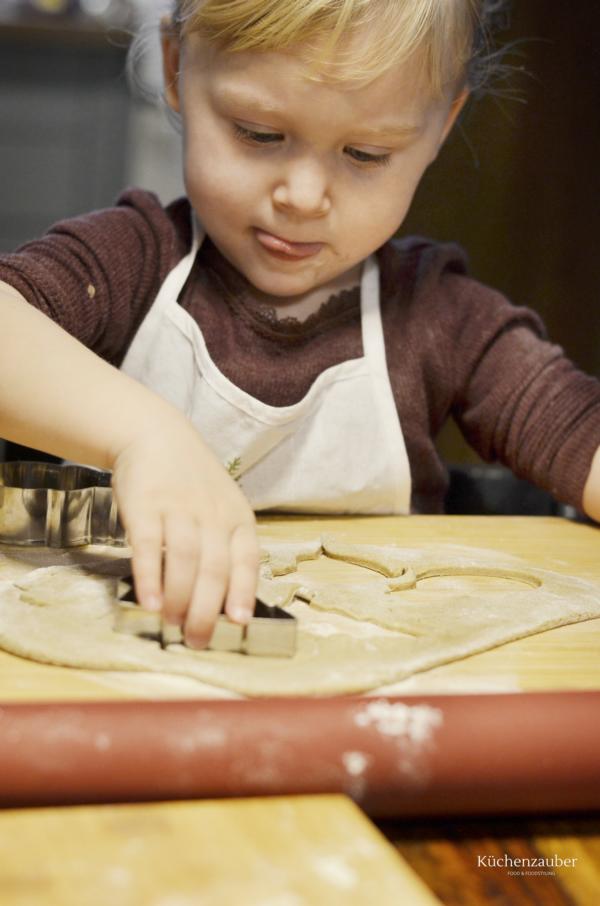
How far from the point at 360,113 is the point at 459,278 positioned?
1.34 feet

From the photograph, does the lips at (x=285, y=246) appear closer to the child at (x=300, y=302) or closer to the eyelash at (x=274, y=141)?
the child at (x=300, y=302)

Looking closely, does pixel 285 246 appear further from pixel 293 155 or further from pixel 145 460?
pixel 145 460

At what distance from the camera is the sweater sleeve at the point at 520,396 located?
3.75ft

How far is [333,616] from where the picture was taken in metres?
0.63

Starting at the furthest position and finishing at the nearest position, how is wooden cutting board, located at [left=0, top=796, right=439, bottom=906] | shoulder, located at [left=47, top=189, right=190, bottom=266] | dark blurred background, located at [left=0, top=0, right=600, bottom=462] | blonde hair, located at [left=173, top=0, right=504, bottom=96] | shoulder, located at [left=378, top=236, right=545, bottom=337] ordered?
dark blurred background, located at [left=0, top=0, right=600, bottom=462], shoulder, located at [left=378, top=236, right=545, bottom=337], shoulder, located at [left=47, top=189, right=190, bottom=266], blonde hair, located at [left=173, top=0, right=504, bottom=96], wooden cutting board, located at [left=0, top=796, right=439, bottom=906]

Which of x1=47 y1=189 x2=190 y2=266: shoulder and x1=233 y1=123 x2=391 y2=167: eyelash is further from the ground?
x1=233 y1=123 x2=391 y2=167: eyelash

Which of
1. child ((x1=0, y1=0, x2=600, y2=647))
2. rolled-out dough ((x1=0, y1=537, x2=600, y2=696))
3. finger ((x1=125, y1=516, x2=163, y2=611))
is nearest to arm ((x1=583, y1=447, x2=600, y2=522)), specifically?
child ((x1=0, y1=0, x2=600, y2=647))

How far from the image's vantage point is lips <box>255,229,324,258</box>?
1.04m

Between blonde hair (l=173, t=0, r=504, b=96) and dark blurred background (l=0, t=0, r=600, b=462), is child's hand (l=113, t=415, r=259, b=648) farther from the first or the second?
dark blurred background (l=0, t=0, r=600, b=462)

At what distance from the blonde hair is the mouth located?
186 mm

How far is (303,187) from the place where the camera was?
946 mm

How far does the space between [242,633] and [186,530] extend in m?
0.08

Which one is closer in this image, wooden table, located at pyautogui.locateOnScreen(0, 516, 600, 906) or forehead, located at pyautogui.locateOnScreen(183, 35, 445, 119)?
wooden table, located at pyautogui.locateOnScreen(0, 516, 600, 906)

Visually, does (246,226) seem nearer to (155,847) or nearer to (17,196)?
(155,847)
